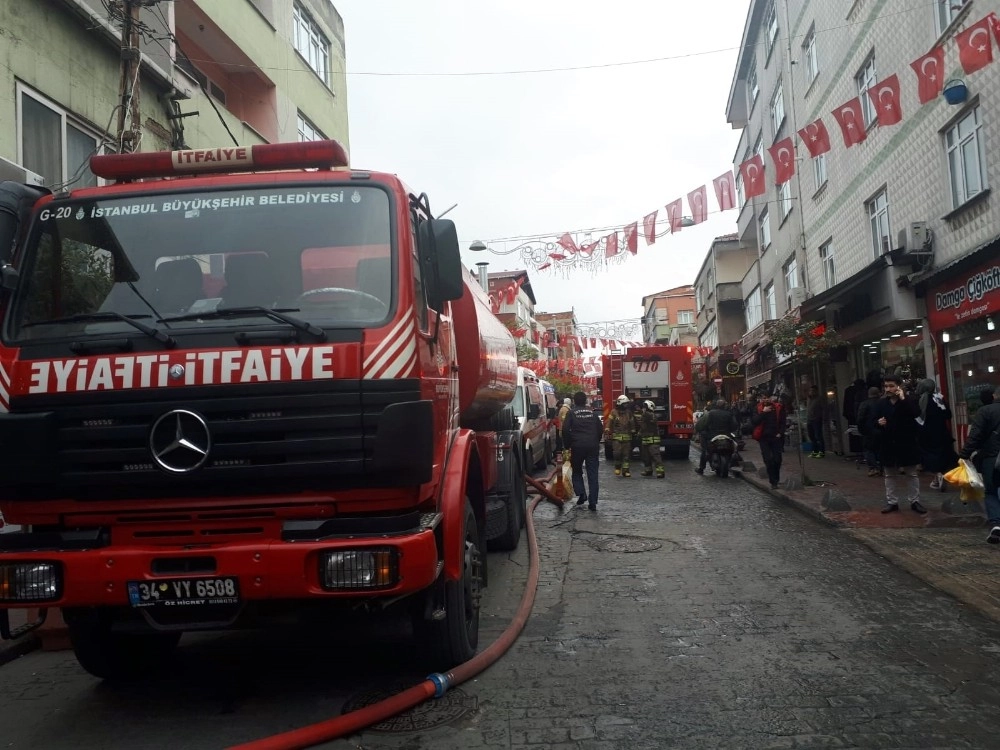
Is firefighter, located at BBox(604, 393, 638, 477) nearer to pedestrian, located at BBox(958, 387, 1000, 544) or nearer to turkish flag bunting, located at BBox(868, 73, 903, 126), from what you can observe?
turkish flag bunting, located at BBox(868, 73, 903, 126)

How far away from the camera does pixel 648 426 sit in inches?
680

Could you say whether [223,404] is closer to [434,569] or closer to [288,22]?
[434,569]

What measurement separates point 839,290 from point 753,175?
5.16 m

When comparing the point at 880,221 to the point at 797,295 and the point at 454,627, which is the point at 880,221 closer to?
the point at 797,295

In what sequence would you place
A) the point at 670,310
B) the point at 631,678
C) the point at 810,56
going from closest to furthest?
the point at 631,678 → the point at 810,56 → the point at 670,310

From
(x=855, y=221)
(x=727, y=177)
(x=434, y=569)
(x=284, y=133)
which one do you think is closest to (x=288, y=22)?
(x=284, y=133)

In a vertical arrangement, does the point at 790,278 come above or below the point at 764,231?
below

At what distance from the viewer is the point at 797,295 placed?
80.2 feet

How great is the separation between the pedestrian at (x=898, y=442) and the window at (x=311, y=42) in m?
15.4

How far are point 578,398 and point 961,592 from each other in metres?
6.95

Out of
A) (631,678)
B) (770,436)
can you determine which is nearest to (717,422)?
(770,436)

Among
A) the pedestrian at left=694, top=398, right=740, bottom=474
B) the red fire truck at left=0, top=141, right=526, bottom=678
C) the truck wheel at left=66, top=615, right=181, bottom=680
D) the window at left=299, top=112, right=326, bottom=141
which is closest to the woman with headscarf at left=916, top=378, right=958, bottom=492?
the pedestrian at left=694, top=398, right=740, bottom=474

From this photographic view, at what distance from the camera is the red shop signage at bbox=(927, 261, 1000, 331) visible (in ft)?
38.5

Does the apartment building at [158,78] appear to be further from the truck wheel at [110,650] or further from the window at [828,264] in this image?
the window at [828,264]
